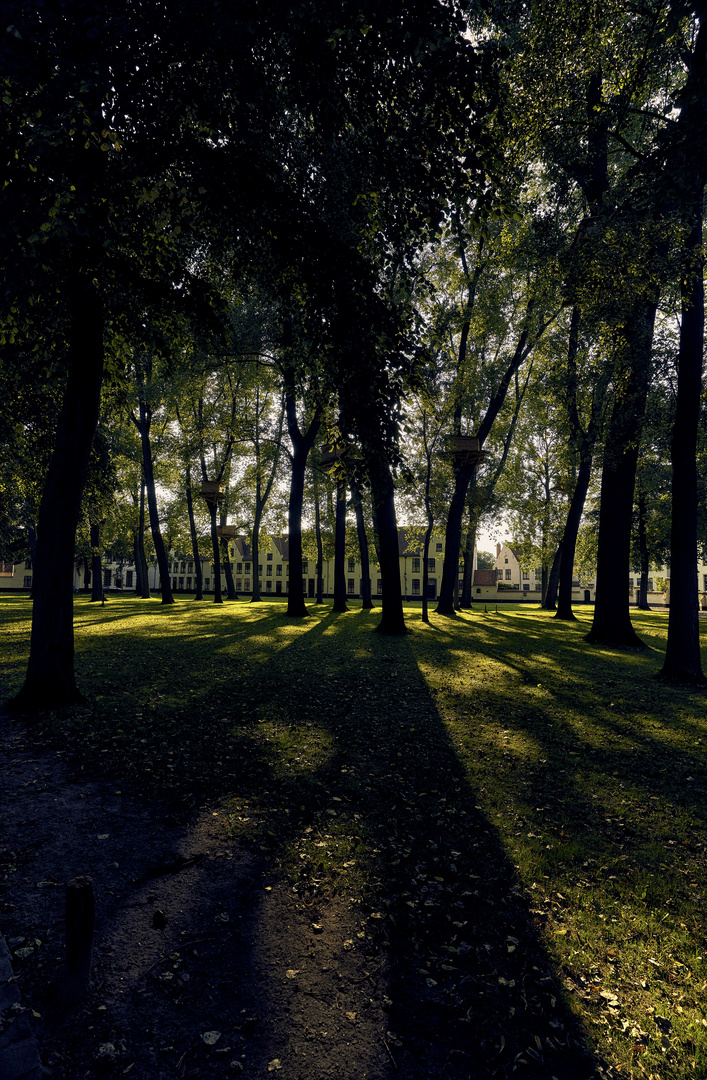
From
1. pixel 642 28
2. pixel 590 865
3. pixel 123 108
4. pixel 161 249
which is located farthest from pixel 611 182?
pixel 590 865

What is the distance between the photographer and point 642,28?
340 inches

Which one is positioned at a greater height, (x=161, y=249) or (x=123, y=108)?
(x=161, y=249)

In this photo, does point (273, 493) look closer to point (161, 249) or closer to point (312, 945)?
point (161, 249)

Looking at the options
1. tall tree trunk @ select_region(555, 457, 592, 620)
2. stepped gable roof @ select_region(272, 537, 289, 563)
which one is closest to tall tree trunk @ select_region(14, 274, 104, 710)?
tall tree trunk @ select_region(555, 457, 592, 620)

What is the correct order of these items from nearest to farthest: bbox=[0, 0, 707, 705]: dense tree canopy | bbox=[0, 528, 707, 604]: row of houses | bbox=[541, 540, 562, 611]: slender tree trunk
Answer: bbox=[0, 0, 707, 705]: dense tree canopy → bbox=[541, 540, 562, 611]: slender tree trunk → bbox=[0, 528, 707, 604]: row of houses

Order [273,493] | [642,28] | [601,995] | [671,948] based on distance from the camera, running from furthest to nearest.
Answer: [273,493] → [642,28] → [671,948] → [601,995]

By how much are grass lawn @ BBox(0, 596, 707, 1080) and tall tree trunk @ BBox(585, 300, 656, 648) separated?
5200 mm

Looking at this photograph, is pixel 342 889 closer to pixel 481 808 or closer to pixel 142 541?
pixel 481 808

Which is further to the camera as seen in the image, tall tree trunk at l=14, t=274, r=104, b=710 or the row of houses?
the row of houses

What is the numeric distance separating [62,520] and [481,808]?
7849 mm

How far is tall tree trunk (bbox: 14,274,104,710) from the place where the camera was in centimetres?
855

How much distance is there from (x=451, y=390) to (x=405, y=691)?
17704 mm

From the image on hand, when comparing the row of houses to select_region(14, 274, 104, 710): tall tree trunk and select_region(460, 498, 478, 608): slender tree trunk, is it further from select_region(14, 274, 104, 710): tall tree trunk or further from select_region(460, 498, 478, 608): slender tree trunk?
select_region(14, 274, 104, 710): tall tree trunk

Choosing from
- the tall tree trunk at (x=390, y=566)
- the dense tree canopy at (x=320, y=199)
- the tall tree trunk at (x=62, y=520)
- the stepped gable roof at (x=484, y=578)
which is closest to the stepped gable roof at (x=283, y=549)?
the stepped gable roof at (x=484, y=578)
